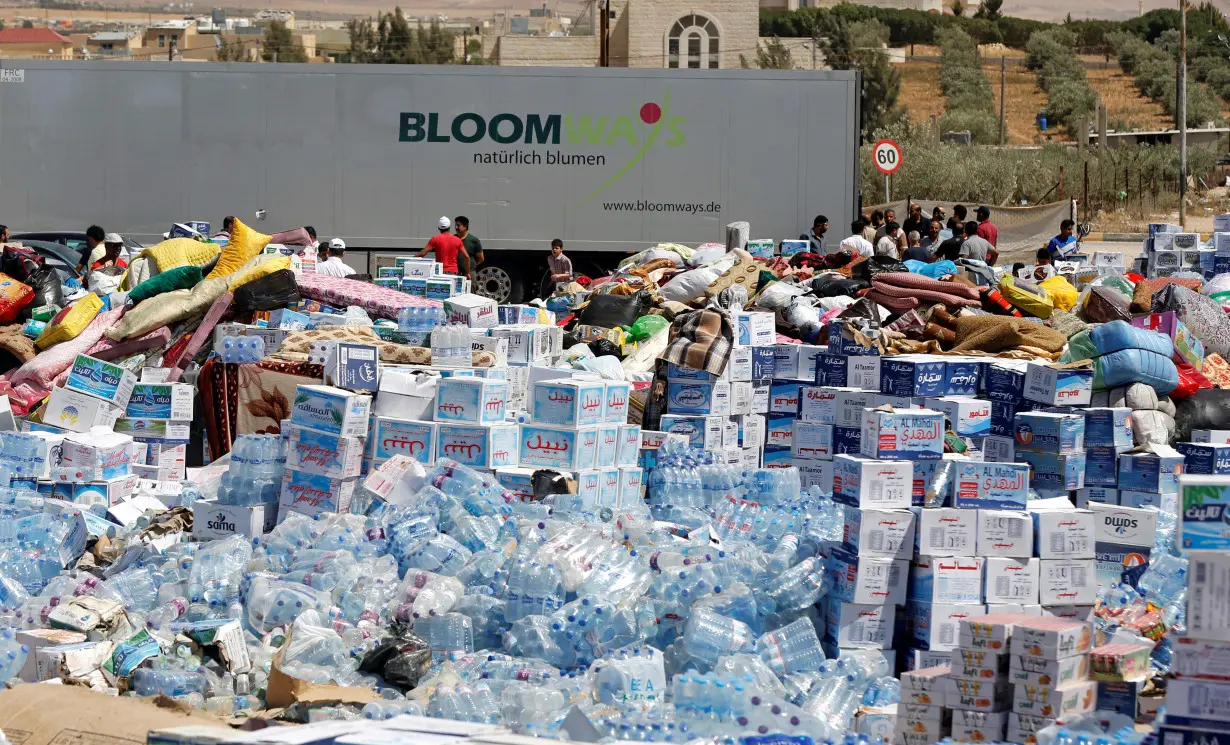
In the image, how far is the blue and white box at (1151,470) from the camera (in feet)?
28.9

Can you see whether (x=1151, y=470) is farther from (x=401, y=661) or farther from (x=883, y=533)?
(x=401, y=661)

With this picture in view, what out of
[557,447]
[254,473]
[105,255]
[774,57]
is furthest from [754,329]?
[774,57]

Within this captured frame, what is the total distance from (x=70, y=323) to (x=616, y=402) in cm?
582

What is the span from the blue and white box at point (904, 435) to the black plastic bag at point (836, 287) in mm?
6094

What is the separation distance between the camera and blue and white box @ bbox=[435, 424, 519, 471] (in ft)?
28.7

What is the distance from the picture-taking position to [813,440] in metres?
10.2

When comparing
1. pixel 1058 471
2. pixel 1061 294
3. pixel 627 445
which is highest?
pixel 1061 294

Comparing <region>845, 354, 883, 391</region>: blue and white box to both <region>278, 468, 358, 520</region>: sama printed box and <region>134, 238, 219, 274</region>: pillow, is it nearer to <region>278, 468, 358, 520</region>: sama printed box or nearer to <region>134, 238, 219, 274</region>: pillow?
<region>278, 468, 358, 520</region>: sama printed box

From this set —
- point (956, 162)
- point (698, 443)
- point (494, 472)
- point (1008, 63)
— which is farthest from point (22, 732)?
point (1008, 63)

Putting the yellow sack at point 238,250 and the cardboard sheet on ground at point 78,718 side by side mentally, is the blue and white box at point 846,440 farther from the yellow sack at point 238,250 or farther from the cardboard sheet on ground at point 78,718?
the yellow sack at point 238,250

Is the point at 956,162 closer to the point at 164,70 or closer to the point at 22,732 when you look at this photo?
the point at 164,70

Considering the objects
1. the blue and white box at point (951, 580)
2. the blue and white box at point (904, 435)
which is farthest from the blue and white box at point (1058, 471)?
the blue and white box at point (951, 580)

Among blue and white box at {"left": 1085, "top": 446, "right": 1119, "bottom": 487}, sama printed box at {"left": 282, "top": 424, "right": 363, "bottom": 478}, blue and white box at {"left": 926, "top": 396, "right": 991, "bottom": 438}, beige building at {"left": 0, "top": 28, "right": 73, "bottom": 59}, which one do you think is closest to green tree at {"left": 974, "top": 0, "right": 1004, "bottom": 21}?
beige building at {"left": 0, "top": 28, "right": 73, "bottom": 59}

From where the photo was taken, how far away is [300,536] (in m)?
8.05
